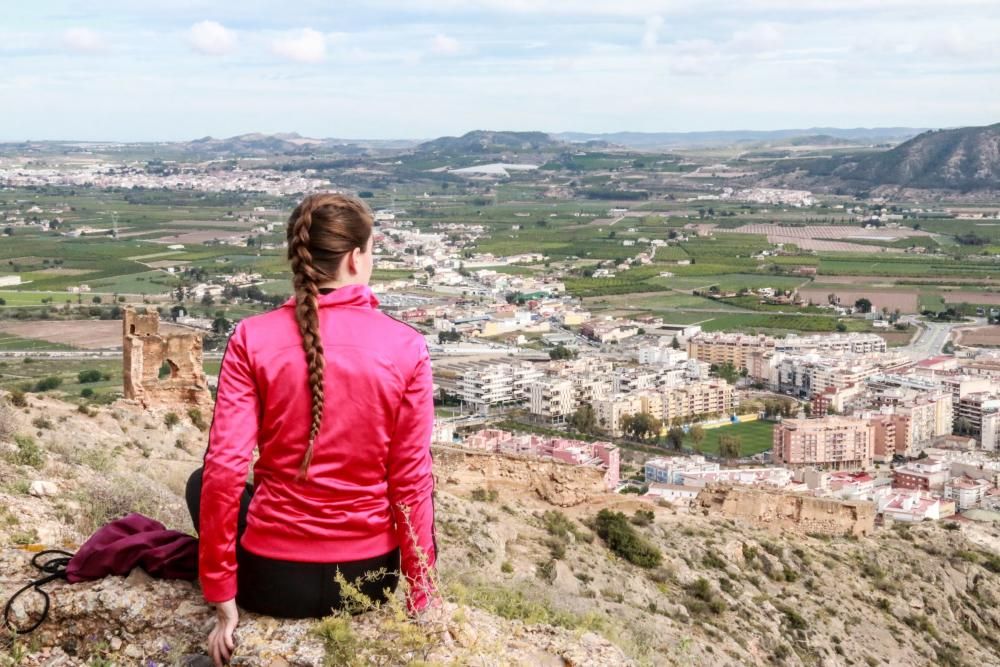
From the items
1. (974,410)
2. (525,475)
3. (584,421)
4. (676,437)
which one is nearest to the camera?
(525,475)

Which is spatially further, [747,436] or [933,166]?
[933,166]

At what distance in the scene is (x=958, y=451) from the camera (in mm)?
31188

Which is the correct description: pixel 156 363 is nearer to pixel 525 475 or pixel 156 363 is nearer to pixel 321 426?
pixel 525 475

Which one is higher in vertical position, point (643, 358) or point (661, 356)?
point (661, 356)

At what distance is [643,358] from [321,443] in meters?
38.2

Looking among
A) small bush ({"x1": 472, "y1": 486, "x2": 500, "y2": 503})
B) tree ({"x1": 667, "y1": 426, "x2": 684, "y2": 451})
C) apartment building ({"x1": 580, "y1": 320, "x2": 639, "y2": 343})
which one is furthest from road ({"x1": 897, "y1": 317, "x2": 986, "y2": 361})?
small bush ({"x1": 472, "y1": 486, "x2": 500, "y2": 503})

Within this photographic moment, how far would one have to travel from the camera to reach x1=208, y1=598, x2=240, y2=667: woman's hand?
2.64 m

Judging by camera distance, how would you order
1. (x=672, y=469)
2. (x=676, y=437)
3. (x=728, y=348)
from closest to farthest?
(x=672, y=469) → (x=676, y=437) → (x=728, y=348)

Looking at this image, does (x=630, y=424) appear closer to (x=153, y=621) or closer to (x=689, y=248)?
(x=153, y=621)

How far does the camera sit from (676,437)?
2994cm

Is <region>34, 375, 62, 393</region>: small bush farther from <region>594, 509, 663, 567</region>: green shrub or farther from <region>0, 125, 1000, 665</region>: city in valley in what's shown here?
<region>594, 509, 663, 567</region>: green shrub

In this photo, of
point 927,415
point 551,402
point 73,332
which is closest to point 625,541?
point 551,402

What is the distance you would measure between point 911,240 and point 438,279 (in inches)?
1326

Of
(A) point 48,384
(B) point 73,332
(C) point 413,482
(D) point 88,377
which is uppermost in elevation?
(C) point 413,482
